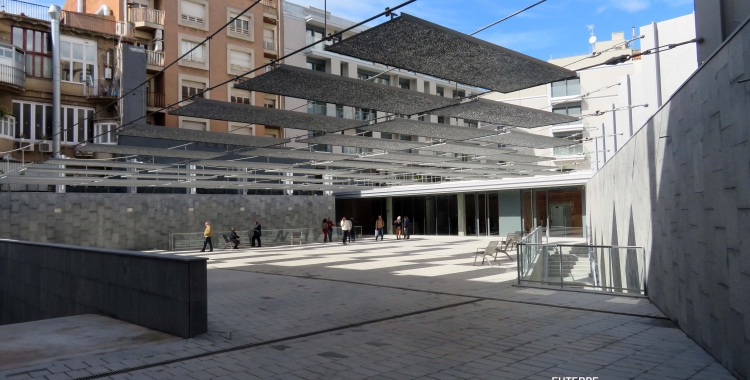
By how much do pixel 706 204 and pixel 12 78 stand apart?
27485 millimetres

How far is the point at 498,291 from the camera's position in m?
10.8

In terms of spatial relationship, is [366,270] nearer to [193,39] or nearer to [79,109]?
[79,109]

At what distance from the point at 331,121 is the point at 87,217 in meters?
17.6

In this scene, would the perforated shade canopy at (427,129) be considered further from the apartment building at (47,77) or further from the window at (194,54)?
the window at (194,54)

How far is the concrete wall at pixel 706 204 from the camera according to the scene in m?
4.61

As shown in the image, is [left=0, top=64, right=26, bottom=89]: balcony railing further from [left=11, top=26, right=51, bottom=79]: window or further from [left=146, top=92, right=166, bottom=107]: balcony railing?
[left=146, top=92, right=166, bottom=107]: balcony railing

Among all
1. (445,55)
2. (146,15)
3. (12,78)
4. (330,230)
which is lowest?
(330,230)

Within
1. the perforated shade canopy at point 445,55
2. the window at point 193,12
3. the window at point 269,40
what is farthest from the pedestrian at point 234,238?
the perforated shade canopy at point 445,55

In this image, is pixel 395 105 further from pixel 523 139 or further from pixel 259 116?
pixel 523 139

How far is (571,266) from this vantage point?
36.1ft

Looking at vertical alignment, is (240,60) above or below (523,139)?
above

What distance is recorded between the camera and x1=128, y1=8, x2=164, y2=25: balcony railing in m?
30.3

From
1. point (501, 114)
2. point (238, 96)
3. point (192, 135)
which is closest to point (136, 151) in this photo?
point (192, 135)

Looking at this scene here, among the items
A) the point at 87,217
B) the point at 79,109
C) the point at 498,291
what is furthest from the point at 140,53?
the point at 498,291
